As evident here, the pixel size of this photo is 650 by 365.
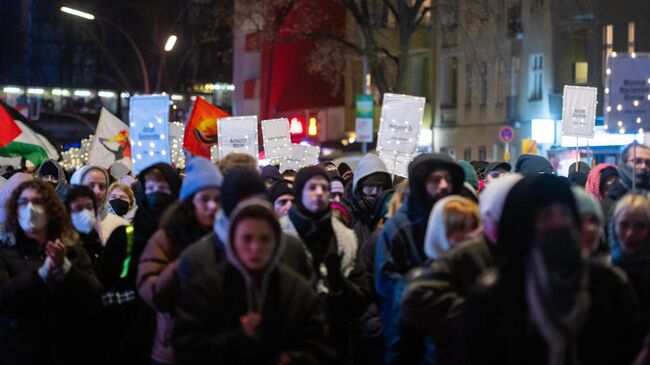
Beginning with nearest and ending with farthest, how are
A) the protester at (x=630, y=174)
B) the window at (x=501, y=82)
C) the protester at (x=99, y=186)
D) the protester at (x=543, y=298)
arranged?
the protester at (x=543, y=298) → the protester at (x=99, y=186) → the protester at (x=630, y=174) → the window at (x=501, y=82)

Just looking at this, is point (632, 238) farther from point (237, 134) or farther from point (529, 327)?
point (237, 134)

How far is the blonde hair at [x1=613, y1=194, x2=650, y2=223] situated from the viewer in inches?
288

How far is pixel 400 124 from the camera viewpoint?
52.0ft

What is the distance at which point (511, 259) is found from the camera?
5148 mm

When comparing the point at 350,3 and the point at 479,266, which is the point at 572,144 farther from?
the point at 479,266

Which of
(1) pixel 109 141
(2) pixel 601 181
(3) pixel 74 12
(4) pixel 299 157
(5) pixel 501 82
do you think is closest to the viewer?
(2) pixel 601 181

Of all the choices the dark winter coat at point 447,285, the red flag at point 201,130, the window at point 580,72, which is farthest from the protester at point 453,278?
the window at point 580,72

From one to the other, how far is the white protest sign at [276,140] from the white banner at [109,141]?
2.94m

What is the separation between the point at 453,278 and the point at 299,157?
13.5 m

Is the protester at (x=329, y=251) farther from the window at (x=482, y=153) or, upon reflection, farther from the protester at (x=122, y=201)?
the window at (x=482, y=153)

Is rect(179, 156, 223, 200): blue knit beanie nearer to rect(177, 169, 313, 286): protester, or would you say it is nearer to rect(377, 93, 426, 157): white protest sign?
rect(177, 169, 313, 286): protester

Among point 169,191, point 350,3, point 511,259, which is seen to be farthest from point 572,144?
point 511,259

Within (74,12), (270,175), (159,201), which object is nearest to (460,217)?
(159,201)

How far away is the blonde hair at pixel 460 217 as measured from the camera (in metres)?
6.83
